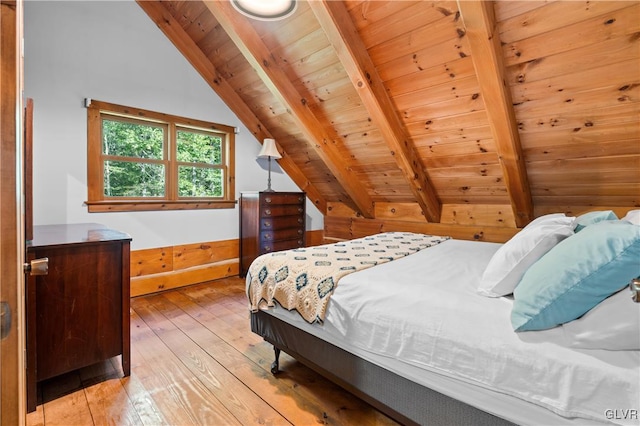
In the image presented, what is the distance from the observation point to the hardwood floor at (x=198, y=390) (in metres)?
1.42

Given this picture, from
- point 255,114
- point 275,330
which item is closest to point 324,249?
point 275,330

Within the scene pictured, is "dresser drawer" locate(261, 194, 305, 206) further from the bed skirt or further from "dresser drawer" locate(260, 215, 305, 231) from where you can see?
the bed skirt

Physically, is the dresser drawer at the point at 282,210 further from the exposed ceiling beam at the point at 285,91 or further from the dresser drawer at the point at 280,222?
the exposed ceiling beam at the point at 285,91

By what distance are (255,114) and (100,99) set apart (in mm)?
1549

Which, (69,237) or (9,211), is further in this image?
(69,237)

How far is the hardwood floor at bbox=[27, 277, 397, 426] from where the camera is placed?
1.42 metres

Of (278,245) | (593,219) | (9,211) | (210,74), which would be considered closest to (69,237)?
(9,211)

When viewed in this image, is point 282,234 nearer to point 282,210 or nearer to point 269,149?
point 282,210

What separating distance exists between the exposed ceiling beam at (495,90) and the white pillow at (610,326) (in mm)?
1579

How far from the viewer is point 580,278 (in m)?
0.88

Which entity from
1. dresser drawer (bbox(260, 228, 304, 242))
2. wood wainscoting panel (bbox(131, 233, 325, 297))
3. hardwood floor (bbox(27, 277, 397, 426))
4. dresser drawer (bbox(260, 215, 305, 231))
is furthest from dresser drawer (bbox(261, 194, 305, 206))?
hardwood floor (bbox(27, 277, 397, 426))

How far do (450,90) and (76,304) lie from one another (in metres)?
2.78

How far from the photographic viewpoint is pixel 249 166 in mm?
3883

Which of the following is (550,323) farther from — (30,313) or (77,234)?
(77,234)
